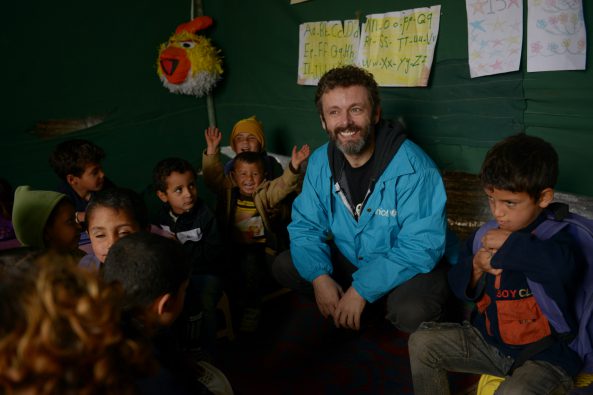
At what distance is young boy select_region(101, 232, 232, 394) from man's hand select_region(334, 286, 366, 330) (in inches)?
28.2

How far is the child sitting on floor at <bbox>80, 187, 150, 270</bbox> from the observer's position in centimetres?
183

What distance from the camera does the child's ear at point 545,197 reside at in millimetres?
1448

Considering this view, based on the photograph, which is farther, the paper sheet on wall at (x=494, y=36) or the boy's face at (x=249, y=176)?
the boy's face at (x=249, y=176)

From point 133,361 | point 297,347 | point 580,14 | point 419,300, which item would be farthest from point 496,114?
point 133,361

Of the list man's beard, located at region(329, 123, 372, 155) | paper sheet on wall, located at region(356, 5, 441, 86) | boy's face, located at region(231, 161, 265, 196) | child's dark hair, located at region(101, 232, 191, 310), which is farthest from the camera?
boy's face, located at region(231, 161, 265, 196)

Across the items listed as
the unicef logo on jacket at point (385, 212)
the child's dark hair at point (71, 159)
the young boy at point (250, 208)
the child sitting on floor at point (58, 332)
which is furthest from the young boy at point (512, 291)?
the child's dark hair at point (71, 159)

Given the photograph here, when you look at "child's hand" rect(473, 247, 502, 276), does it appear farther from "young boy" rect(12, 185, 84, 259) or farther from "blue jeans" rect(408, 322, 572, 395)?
"young boy" rect(12, 185, 84, 259)

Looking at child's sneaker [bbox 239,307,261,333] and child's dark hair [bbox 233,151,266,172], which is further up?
child's dark hair [bbox 233,151,266,172]

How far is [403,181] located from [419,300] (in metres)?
0.51

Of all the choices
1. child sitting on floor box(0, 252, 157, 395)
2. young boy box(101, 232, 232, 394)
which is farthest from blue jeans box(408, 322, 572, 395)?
Answer: child sitting on floor box(0, 252, 157, 395)

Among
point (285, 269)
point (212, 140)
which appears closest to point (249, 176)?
point (212, 140)

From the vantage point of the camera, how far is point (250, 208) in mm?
2826

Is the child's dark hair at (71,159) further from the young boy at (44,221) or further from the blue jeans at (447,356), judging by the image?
the blue jeans at (447,356)

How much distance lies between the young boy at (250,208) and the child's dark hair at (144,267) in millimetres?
1359
